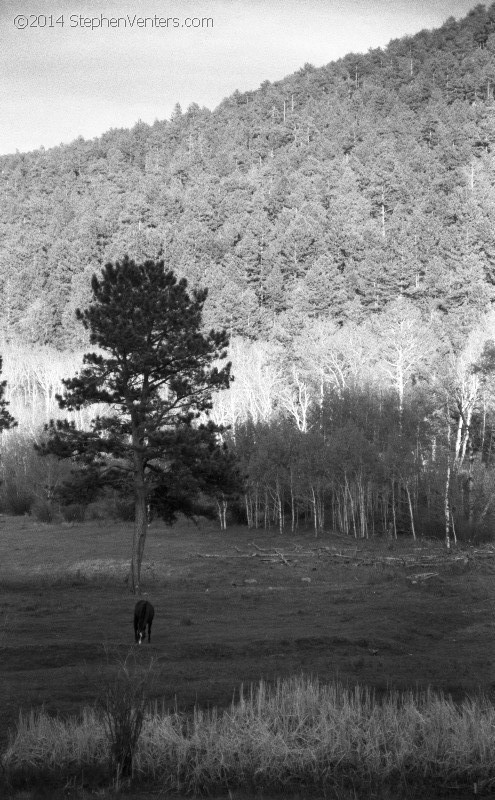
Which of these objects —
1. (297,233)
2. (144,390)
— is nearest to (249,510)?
(144,390)

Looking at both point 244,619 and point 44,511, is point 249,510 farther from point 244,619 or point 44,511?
point 244,619

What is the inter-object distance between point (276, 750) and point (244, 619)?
17.5 m

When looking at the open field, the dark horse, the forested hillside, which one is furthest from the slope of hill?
the dark horse

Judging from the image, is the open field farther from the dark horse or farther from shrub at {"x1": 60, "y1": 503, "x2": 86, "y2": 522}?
shrub at {"x1": 60, "y1": 503, "x2": 86, "y2": 522}

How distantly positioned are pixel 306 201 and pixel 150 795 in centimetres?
15817

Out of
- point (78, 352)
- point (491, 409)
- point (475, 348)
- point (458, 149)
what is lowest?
point (491, 409)

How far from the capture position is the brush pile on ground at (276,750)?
42.3ft

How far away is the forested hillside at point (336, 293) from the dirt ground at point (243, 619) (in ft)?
50.1

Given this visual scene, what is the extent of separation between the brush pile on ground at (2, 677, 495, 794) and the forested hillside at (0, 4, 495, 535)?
48.8m

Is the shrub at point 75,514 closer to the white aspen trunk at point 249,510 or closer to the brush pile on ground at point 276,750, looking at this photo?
the white aspen trunk at point 249,510

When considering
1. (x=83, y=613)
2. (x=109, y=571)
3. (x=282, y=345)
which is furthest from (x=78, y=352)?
(x=83, y=613)

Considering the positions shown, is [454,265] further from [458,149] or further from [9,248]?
[9,248]

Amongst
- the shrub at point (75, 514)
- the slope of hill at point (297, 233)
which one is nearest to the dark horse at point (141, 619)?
the shrub at point (75, 514)

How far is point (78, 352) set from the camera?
14425cm
